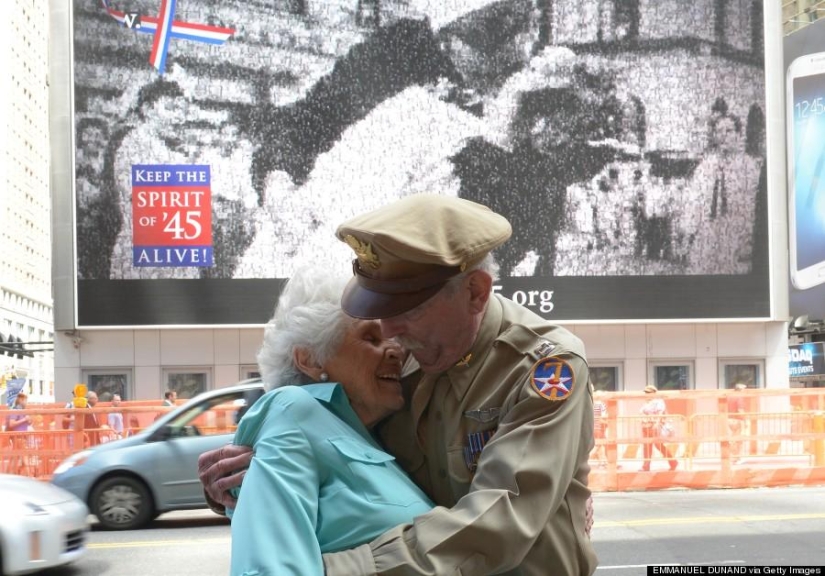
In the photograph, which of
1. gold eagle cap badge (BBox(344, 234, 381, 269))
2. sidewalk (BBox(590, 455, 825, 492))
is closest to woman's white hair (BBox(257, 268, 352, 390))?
gold eagle cap badge (BBox(344, 234, 381, 269))

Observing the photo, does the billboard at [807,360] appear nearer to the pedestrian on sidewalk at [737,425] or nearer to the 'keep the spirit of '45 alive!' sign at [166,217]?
the 'keep the spirit of '45 alive!' sign at [166,217]

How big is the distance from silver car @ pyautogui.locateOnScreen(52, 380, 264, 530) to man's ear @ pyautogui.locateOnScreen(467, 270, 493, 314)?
975cm

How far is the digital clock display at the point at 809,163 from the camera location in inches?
1398

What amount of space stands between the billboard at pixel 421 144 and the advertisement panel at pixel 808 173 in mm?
9779

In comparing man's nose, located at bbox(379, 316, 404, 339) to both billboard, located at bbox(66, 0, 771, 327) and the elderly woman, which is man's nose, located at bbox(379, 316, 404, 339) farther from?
billboard, located at bbox(66, 0, 771, 327)

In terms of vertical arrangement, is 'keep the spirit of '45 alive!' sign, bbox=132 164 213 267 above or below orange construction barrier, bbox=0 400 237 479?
A: above

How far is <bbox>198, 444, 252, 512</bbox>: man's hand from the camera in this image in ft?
6.80

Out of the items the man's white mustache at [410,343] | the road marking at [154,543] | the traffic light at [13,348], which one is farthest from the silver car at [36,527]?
the traffic light at [13,348]

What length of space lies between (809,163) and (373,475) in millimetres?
37325

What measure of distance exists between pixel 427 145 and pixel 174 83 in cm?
648

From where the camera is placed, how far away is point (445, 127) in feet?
84.3

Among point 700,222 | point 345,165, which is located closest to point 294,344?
point 345,165

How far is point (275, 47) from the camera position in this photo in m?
25.4

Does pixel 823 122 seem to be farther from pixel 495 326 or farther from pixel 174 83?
pixel 495 326
